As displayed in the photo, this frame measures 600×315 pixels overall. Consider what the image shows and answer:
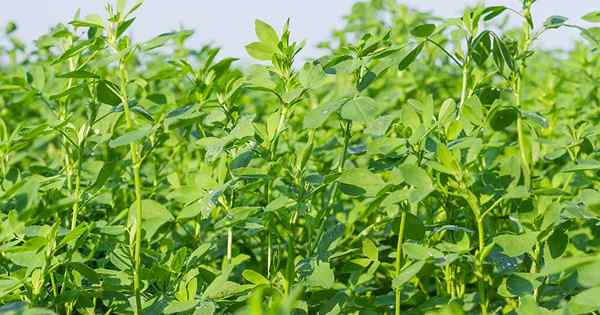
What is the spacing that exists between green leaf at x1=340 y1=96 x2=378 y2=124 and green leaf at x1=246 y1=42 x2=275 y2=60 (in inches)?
7.7

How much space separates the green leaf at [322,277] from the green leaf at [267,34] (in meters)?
0.43

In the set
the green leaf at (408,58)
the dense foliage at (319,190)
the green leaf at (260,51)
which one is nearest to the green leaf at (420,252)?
the dense foliage at (319,190)

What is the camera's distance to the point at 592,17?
163 cm

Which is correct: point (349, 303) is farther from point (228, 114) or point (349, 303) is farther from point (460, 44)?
point (460, 44)

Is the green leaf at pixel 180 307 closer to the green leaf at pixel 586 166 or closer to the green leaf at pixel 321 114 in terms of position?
the green leaf at pixel 321 114

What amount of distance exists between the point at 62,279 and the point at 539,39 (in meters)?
1.05

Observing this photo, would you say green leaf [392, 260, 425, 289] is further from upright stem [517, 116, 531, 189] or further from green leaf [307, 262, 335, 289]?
upright stem [517, 116, 531, 189]

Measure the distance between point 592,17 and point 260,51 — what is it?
680 millimetres

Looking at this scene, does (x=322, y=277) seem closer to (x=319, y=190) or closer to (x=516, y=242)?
(x=319, y=190)

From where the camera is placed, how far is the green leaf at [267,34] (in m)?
1.53

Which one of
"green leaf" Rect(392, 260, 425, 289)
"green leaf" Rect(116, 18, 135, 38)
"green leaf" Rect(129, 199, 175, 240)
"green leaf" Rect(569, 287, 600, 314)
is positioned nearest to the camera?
"green leaf" Rect(569, 287, 600, 314)

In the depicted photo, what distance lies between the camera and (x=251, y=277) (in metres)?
1.46

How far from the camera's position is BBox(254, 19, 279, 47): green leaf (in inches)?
60.2

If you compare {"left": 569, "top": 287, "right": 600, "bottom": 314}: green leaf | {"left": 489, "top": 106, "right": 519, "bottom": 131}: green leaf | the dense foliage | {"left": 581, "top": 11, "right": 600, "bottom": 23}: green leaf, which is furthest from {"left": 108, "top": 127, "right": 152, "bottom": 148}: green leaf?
{"left": 581, "top": 11, "right": 600, "bottom": 23}: green leaf
